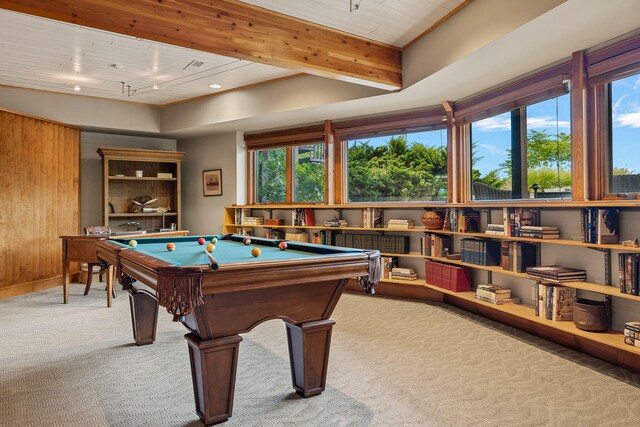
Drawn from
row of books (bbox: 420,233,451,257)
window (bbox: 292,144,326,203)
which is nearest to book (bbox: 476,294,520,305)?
row of books (bbox: 420,233,451,257)

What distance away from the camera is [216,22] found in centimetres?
349

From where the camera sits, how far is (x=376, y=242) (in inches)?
227

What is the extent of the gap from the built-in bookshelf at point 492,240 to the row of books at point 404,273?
0.28 ft

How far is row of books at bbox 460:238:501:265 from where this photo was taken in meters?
4.40

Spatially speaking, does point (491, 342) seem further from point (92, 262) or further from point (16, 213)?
point (16, 213)

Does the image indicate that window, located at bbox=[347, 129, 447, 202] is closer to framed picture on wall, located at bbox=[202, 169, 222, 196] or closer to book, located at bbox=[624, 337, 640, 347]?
framed picture on wall, located at bbox=[202, 169, 222, 196]

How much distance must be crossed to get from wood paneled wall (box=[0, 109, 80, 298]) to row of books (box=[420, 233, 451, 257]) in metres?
5.31

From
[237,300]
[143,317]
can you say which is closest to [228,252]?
[237,300]

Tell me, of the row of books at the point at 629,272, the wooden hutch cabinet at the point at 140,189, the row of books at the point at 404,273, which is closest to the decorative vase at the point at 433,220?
the row of books at the point at 404,273

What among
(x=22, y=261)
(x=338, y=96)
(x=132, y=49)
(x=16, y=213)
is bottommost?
(x=22, y=261)

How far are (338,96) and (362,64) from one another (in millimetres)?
1043

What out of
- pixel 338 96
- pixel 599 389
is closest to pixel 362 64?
pixel 338 96

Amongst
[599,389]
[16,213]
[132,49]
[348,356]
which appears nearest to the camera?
[599,389]

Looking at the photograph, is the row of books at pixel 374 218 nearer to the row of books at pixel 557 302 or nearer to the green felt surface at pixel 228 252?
the green felt surface at pixel 228 252
